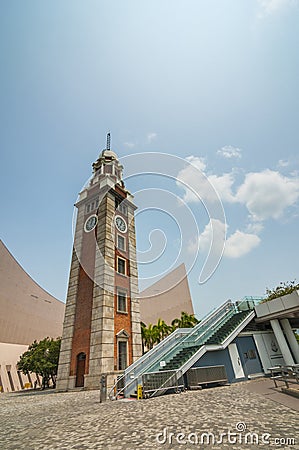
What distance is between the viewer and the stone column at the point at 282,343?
1346cm

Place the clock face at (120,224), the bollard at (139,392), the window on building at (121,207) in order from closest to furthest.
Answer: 1. the bollard at (139,392)
2. the clock face at (120,224)
3. the window on building at (121,207)

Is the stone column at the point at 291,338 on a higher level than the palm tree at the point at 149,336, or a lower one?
lower

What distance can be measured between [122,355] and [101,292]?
15.4ft

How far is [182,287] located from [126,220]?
3552 centimetres

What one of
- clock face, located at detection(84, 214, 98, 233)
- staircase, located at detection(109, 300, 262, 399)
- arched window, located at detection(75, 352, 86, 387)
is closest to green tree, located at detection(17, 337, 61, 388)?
arched window, located at detection(75, 352, 86, 387)

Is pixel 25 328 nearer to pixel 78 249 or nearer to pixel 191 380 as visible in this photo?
pixel 78 249

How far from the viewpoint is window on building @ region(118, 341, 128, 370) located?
16.5 metres

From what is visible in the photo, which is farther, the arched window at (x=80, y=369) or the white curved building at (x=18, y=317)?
the white curved building at (x=18, y=317)

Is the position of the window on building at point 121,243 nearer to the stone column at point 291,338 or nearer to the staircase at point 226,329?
the staircase at point 226,329

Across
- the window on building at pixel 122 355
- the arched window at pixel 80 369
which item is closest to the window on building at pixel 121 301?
the window on building at pixel 122 355

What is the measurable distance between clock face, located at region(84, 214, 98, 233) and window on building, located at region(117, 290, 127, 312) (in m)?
6.52

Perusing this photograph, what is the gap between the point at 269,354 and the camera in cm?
1398

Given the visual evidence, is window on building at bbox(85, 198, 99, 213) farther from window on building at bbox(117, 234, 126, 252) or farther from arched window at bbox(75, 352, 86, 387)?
arched window at bbox(75, 352, 86, 387)

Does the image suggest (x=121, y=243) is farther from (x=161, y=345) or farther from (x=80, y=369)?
(x=161, y=345)
